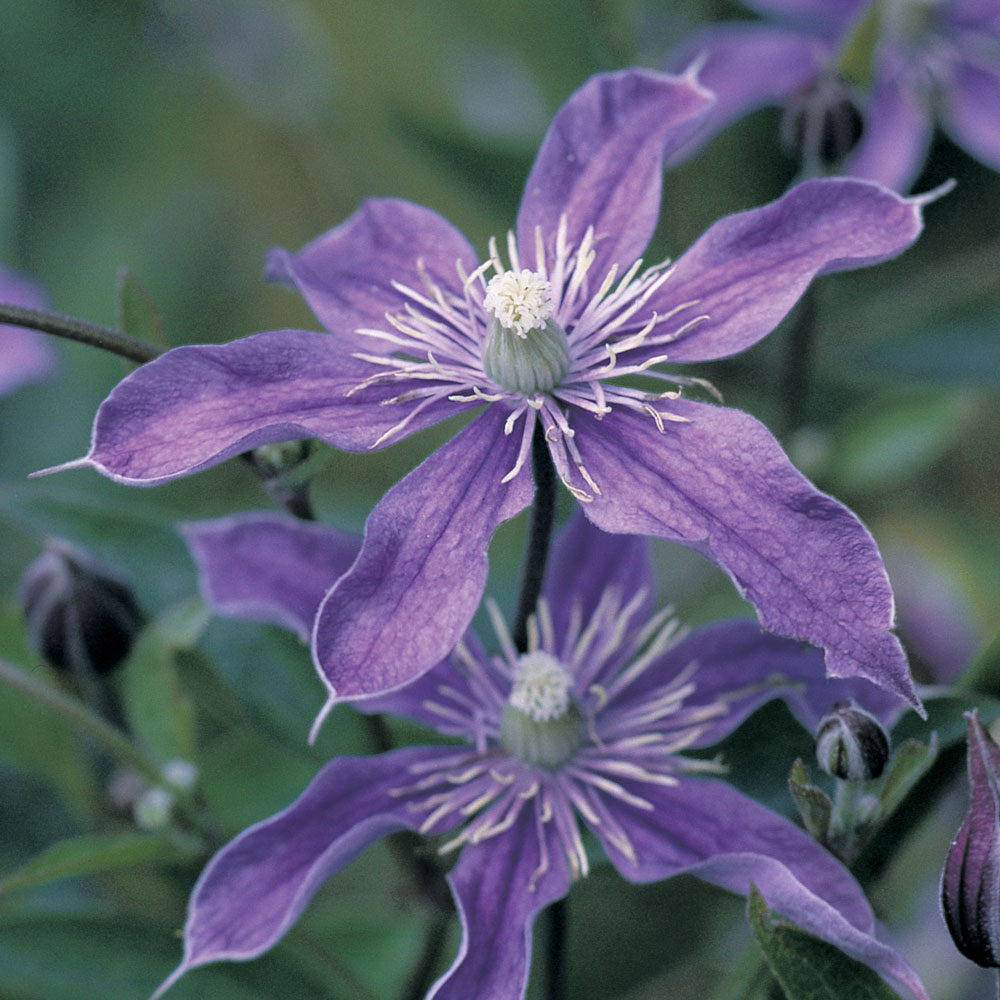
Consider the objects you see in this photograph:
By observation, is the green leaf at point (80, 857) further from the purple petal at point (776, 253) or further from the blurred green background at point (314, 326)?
the purple petal at point (776, 253)

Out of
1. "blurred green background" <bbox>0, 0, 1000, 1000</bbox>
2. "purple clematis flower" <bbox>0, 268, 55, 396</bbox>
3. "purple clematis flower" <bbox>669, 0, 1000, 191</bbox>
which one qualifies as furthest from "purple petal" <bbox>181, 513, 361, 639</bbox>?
"purple clematis flower" <bbox>669, 0, 1000, 191</bbox>

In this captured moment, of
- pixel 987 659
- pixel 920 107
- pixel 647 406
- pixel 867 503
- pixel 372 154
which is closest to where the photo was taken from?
pixel 647 406

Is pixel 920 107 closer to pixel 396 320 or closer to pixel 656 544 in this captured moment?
pixel 656 544

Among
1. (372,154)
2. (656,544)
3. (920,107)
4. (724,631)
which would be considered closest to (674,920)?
(656,544)

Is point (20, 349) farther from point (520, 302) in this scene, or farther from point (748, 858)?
point (748, 858)

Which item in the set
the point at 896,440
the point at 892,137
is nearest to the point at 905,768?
the point at 896,440

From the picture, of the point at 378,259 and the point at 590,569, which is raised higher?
the point at 378,259
